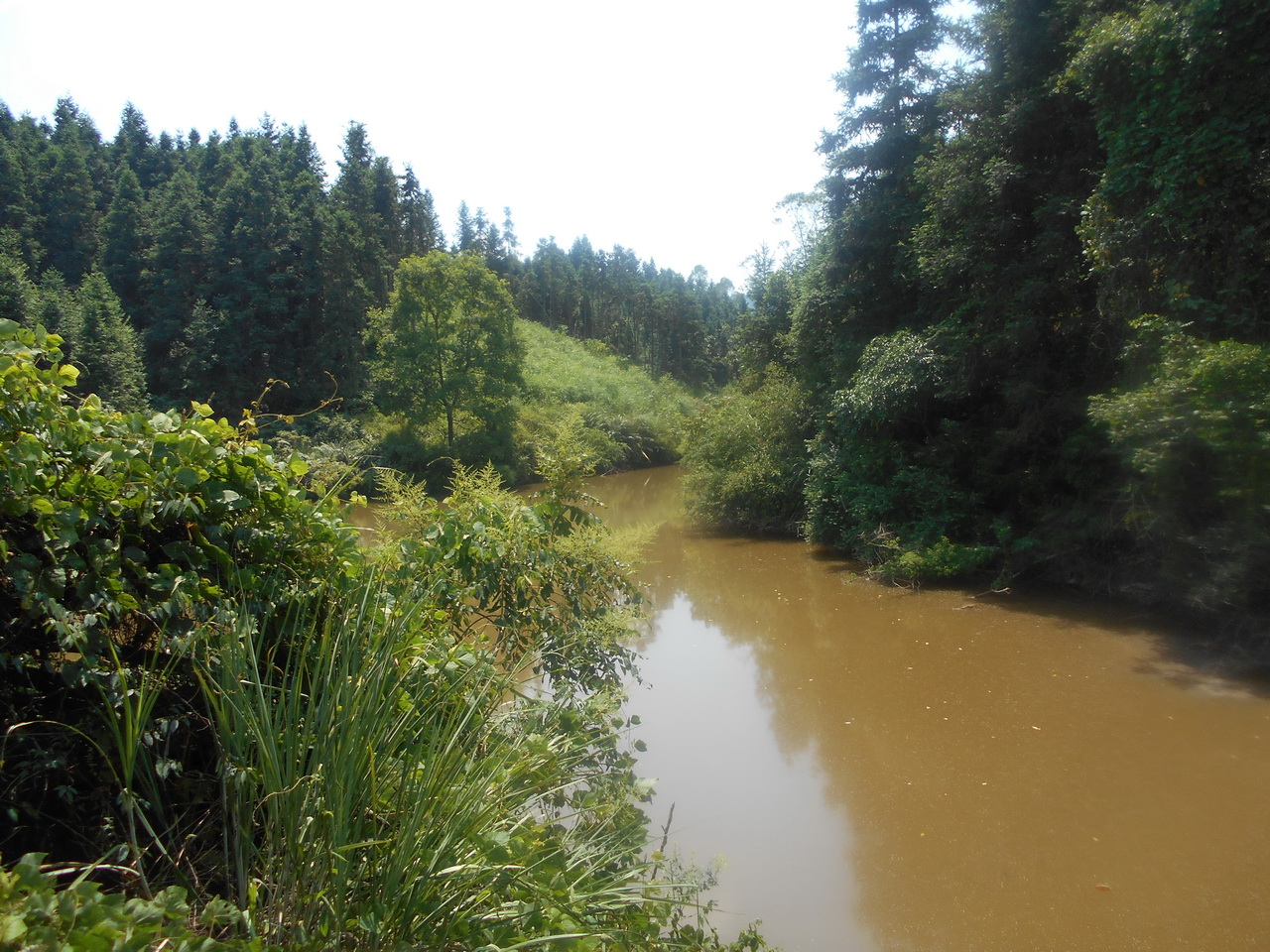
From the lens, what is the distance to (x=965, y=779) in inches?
213

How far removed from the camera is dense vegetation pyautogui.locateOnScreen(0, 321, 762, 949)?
174cm

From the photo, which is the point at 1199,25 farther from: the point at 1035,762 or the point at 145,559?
the point at 145,559

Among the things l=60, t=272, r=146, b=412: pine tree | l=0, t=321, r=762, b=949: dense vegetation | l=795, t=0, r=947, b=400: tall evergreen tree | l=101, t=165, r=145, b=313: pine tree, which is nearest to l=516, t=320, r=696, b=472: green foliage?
l=795, t=0, r=947, b=400: tall evergreen tree

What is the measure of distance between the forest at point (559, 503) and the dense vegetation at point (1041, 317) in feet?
0.17

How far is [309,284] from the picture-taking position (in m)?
28.8

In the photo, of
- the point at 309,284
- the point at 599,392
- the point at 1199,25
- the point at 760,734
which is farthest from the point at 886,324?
the point at 309,284

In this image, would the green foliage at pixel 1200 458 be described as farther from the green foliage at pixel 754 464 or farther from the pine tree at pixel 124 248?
the pine tree at pixel 124 248

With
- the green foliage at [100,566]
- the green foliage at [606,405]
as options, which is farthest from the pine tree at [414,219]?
the green foliage at [100,566]

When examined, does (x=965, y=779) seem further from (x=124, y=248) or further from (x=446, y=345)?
(x=124, y=248)

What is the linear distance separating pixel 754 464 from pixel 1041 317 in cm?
595

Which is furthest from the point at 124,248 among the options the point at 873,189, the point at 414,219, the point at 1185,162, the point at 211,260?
the point at 1185,162

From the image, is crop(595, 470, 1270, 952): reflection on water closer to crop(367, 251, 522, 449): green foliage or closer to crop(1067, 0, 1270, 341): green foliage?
crop(1067, 0, 1270, 341): green foliage

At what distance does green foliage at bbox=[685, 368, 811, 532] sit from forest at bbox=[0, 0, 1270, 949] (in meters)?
0.09

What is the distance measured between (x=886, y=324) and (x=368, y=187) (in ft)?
89.9
